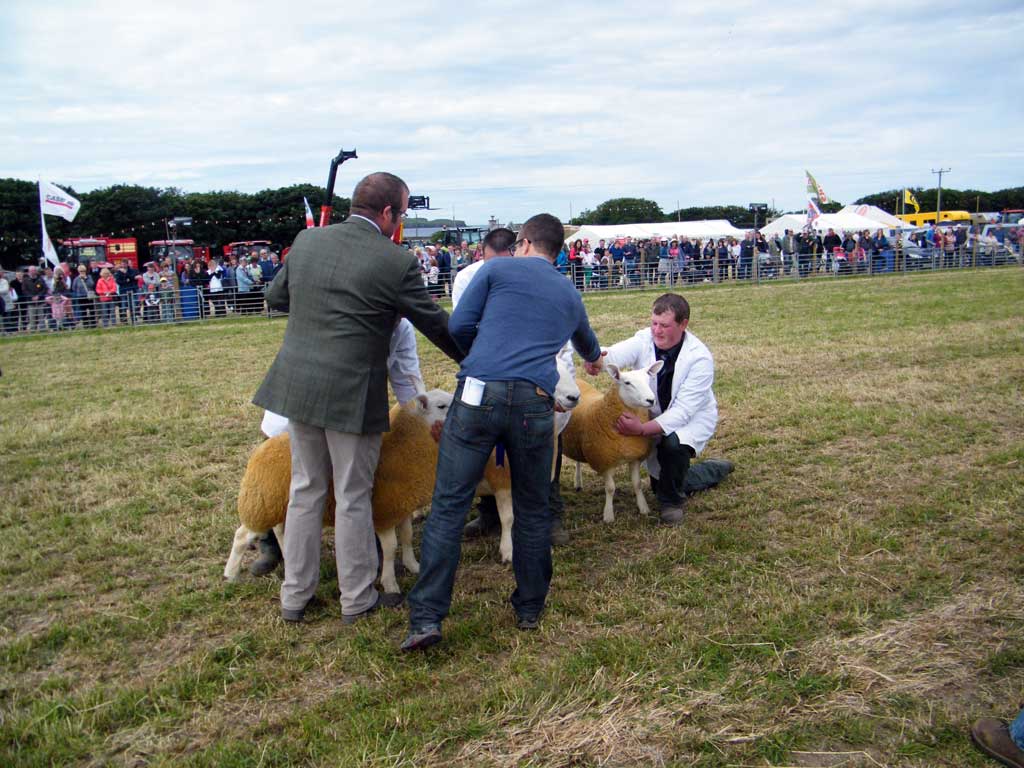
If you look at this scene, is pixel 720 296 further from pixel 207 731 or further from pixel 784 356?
pixel 207 731

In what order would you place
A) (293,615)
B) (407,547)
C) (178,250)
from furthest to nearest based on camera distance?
(178,250), (407,547), (293,615)

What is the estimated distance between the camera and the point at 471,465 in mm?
3682

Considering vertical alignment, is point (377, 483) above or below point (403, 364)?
below

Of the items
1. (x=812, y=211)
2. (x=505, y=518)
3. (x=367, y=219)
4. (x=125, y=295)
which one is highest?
(x=812, y=211)

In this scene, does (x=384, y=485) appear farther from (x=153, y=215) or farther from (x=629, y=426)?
(x=153, y=215)

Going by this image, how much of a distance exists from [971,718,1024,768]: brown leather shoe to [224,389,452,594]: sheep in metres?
2.65

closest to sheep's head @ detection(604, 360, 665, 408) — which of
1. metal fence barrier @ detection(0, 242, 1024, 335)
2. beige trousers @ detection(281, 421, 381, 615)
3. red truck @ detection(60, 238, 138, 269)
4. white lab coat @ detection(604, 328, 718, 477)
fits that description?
white lab coat @ detection(604, 328, 718, 477)

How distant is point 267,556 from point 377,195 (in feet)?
7.32

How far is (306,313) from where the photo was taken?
381 cm

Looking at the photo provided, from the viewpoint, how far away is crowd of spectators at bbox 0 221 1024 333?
21.2m

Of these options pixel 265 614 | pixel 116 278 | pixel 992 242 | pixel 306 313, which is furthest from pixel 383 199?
pixel 992 242

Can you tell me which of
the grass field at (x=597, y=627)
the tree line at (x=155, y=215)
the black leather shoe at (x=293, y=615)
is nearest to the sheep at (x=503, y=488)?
the grass field at (x=597, y=627)

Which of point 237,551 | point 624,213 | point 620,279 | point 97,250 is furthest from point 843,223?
point 624,213

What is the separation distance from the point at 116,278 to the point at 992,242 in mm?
31863
